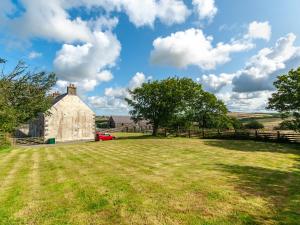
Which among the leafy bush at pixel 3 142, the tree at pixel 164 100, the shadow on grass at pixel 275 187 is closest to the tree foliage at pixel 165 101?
the tree at pixel 164 100

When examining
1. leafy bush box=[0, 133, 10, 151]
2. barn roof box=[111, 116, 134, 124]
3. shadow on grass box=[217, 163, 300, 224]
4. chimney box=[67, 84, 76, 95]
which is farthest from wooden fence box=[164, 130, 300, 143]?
barn roof box=[111, 116, 134, 124]

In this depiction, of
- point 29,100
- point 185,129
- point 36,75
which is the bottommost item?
point 185,129

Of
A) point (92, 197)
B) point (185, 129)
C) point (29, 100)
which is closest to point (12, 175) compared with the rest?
point (92, 197)

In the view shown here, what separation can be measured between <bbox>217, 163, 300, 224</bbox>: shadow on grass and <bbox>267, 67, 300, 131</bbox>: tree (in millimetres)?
16584

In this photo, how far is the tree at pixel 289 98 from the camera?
26.5 m

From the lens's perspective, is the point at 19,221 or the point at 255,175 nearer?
the point at 19,221

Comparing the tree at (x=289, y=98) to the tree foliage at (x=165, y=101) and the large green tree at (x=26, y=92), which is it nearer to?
the tree foliage at (x=165, y=101)

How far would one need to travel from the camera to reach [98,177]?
35.3 ft

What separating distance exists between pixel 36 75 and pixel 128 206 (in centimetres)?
2855

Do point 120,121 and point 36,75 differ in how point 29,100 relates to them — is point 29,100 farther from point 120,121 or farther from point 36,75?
point 120,121

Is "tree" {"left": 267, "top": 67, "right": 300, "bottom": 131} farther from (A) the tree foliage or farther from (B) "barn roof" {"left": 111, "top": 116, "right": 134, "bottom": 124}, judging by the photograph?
(B) "barn roof" {"left": 111, "top": 116, "right": 134, "bottom": 124}

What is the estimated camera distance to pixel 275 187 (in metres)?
9.43

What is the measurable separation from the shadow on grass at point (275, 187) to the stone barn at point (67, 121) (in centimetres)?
3756

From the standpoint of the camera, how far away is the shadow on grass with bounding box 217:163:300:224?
22.5 ft
